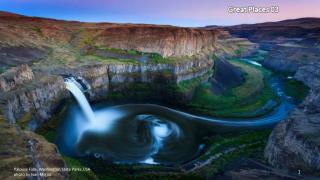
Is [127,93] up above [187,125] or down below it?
above

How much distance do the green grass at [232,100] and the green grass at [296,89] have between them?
12.3 ft

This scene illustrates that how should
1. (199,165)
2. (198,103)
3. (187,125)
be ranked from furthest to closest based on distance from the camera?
(198,103)
(187,125)
(199,165)

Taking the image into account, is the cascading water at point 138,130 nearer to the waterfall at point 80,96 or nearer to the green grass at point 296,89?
the waterfall at point 80,96

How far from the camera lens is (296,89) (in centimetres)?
6084

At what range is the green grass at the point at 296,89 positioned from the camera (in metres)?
56.2

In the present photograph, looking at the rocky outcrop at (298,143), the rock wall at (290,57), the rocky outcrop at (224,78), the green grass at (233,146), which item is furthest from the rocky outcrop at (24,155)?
the rock wall at (290,57)

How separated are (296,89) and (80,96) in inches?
1605

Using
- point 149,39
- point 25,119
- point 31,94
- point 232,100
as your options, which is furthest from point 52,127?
point 149,39

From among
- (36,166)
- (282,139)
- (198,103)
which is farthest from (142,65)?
(36,166)

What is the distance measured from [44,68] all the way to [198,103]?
23.0 meters

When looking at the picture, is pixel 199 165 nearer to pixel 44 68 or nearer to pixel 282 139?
pixel 282 139

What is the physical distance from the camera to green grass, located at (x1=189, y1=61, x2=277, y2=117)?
4709cm

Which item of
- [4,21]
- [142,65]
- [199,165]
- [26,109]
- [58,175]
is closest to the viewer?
[58,175]

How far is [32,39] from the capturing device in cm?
5969
